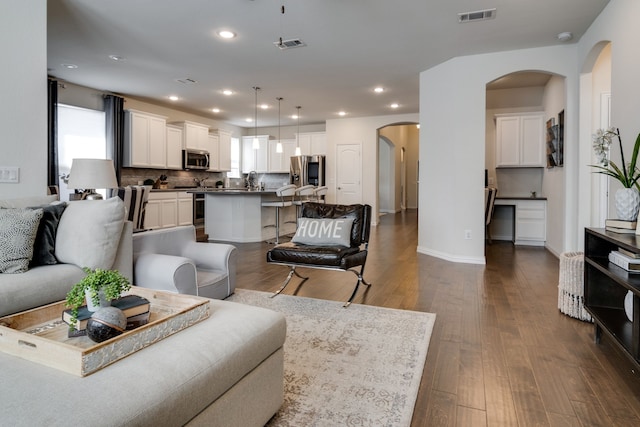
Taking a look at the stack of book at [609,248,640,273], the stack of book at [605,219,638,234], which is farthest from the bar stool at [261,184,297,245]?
the stack of book at [609,248,640,273]

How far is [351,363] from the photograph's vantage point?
214cm

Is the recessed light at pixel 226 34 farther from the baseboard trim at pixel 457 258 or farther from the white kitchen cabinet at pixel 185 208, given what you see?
the white kitchen cabinet at pixel 185 208

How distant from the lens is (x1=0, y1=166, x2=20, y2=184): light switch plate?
2.84 meters

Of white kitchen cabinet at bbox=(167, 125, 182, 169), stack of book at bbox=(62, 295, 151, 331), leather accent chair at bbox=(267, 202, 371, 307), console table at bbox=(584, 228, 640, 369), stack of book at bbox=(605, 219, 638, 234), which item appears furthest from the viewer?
white kitchen cabinet at bbox=(167, 125, 182, 169)

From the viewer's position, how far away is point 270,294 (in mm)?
3539

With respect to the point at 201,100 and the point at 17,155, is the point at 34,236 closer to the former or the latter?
the point at 17,155

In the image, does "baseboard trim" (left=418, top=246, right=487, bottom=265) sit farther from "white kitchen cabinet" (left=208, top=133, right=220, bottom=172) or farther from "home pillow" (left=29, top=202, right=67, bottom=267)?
"white kitchen cabinet" (left=208, top=133, right=220, bottom=172)

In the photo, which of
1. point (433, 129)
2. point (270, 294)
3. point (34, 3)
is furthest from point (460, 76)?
point (34, 3)

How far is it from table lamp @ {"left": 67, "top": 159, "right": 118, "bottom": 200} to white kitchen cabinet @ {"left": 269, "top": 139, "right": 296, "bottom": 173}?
22.3ft

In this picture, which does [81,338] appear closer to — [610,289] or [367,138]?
[610,289]

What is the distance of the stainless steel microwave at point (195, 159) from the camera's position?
8383mm

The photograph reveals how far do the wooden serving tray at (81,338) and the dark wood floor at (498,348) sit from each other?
113 cm

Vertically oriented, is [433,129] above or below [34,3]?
below

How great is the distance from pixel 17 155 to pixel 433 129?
496 centimetres
